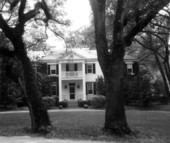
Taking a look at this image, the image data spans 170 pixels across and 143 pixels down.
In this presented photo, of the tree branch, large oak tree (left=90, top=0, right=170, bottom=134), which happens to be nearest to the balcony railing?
large oak tree (left=90, top=0, right=170, bottom=134)

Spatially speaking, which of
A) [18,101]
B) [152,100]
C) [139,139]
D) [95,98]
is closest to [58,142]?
[139,139]

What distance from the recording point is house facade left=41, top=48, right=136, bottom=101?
34.6 m

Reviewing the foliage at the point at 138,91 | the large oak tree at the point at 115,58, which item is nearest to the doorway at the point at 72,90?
the foliage at the point at 138,91

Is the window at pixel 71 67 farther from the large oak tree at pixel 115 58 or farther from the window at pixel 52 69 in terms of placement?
the large oak tree at pixel 115 58

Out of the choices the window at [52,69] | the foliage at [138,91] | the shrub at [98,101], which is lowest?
the shrub at [98,101]

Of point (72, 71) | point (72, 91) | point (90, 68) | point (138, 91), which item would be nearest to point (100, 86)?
point (90, 68)

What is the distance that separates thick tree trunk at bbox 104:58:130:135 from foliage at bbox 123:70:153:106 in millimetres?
19230

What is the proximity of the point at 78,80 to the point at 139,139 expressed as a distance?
26.4 m

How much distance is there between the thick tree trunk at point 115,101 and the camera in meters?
10.1

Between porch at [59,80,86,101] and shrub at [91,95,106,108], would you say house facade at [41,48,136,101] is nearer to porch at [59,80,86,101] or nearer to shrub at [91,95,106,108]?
porch at [59,80,86,101]

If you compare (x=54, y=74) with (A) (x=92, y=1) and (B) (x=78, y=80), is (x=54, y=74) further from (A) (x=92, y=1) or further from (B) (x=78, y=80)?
(A) (x=92, y=1)

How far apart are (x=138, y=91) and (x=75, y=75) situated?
9.60 metres

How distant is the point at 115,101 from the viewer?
10.1m

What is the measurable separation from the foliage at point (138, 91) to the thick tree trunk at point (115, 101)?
1923cm
